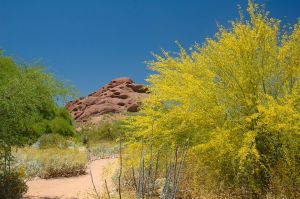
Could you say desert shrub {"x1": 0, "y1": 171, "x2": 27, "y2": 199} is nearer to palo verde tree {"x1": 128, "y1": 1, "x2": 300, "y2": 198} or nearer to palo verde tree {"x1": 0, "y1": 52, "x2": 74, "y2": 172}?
Result: palo verde tree {"x1": 0, "y1": 52, "x2": 74, "y2": 172}

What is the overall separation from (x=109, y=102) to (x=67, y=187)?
183 feet

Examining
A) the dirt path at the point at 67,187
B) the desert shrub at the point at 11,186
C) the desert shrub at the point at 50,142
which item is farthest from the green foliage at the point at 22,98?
the desert shrub at the point at 50,142

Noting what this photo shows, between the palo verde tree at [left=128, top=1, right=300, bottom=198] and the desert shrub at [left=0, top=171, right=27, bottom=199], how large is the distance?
14.7 feet

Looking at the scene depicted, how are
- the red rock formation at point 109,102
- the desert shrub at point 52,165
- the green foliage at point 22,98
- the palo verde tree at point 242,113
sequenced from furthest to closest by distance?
the red rock formation at point 109,102 < the desert shrub at point 52,165 < the green foliage at point 22,98 < the palo verde tree at point 242,113

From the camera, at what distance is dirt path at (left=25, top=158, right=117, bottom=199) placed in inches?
502

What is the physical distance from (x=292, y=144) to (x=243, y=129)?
3.43 ft

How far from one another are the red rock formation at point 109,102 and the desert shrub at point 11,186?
49068 mm

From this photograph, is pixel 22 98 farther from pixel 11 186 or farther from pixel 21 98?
pixel 11 186

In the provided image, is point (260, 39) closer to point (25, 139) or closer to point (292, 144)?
point (292, 144)

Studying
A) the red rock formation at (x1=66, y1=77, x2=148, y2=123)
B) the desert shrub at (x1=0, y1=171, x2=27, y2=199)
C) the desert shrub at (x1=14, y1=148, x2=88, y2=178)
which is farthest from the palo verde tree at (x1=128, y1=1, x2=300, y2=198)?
the red rock formation at (x1=66, y1=77, x2=148, y2=123)

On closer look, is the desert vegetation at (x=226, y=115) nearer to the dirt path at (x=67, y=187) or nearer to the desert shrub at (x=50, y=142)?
the dirt path at (x=67, y=187)

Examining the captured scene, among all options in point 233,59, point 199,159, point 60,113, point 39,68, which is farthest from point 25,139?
point 60,113

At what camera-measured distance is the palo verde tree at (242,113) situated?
857 centimetres

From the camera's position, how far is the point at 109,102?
229 feet
